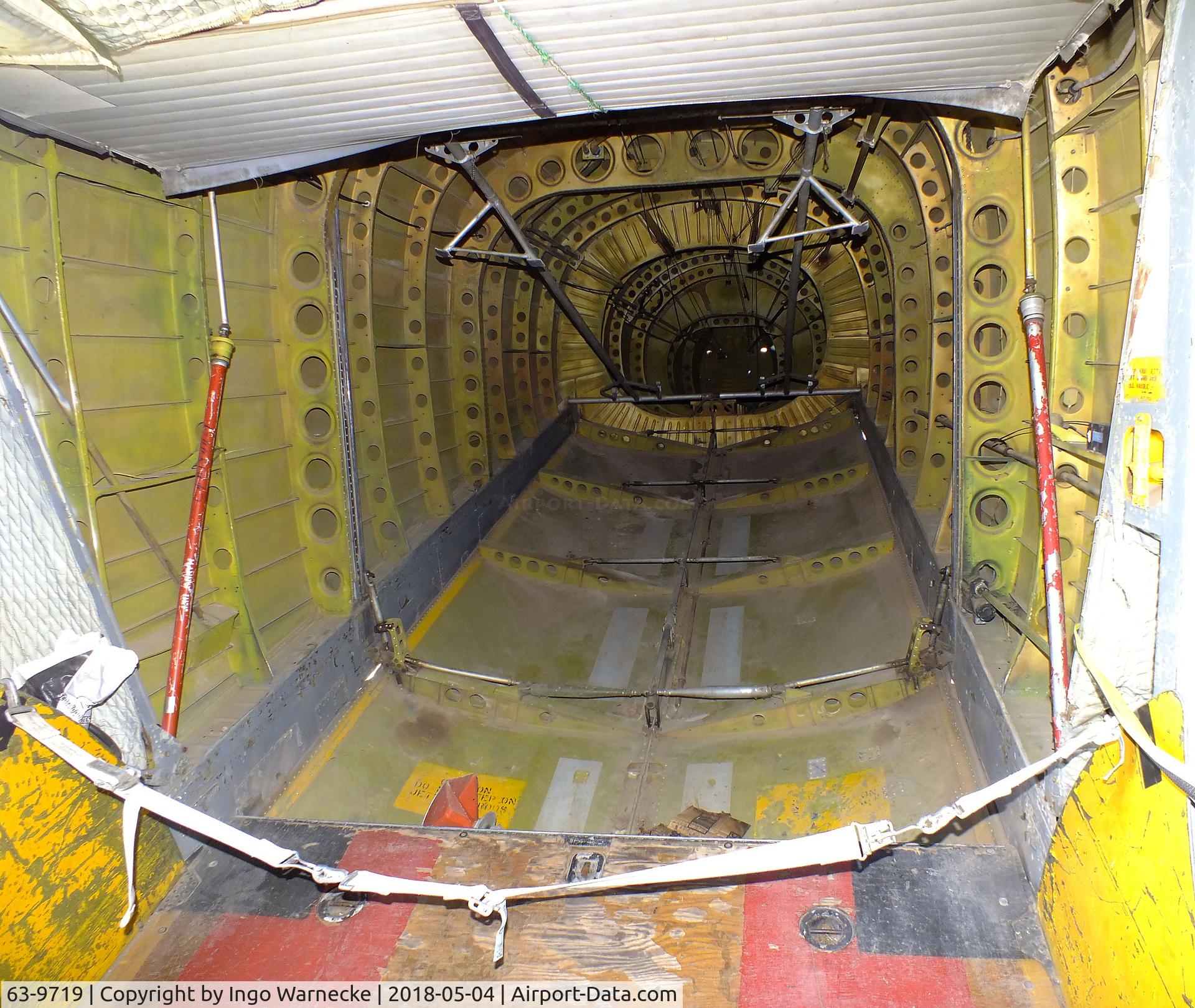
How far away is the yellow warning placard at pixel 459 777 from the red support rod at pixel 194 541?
155 cm

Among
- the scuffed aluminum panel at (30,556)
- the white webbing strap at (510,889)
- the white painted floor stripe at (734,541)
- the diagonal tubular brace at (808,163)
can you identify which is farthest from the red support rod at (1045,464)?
the white painted floor stripe at (734,541)

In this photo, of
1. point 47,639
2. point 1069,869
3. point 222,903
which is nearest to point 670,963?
point 1069,869

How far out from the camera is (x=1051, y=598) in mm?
2777

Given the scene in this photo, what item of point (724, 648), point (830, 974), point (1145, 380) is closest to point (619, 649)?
point (724, 648)

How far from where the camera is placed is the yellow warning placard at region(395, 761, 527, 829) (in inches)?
191

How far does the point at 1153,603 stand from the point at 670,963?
196 cm

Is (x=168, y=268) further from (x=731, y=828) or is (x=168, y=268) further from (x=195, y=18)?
(x=731, y=828)

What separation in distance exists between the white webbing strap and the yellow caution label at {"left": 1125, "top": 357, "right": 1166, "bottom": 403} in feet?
3.02

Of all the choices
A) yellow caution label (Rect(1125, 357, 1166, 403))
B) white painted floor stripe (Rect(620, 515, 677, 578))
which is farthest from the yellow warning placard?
yellow caution label (Rect(1125, 357, 1166, 403))

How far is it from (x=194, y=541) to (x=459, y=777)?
2.03 m

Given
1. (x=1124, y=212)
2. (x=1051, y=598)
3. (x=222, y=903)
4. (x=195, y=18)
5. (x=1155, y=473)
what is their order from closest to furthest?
(x=1155, y=473), (x=195, y=18), (x=1051, y=598), (x=1124, y=212), (x=222, y=903)

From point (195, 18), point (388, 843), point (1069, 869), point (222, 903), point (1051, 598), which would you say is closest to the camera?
point (195, 18)

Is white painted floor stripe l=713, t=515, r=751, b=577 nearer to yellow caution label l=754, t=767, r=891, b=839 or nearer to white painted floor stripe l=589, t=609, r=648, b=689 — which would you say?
white painted floor stripe l=589, t=609, r=648, b=689

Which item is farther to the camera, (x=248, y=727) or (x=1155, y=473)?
(x=248, y=727)
